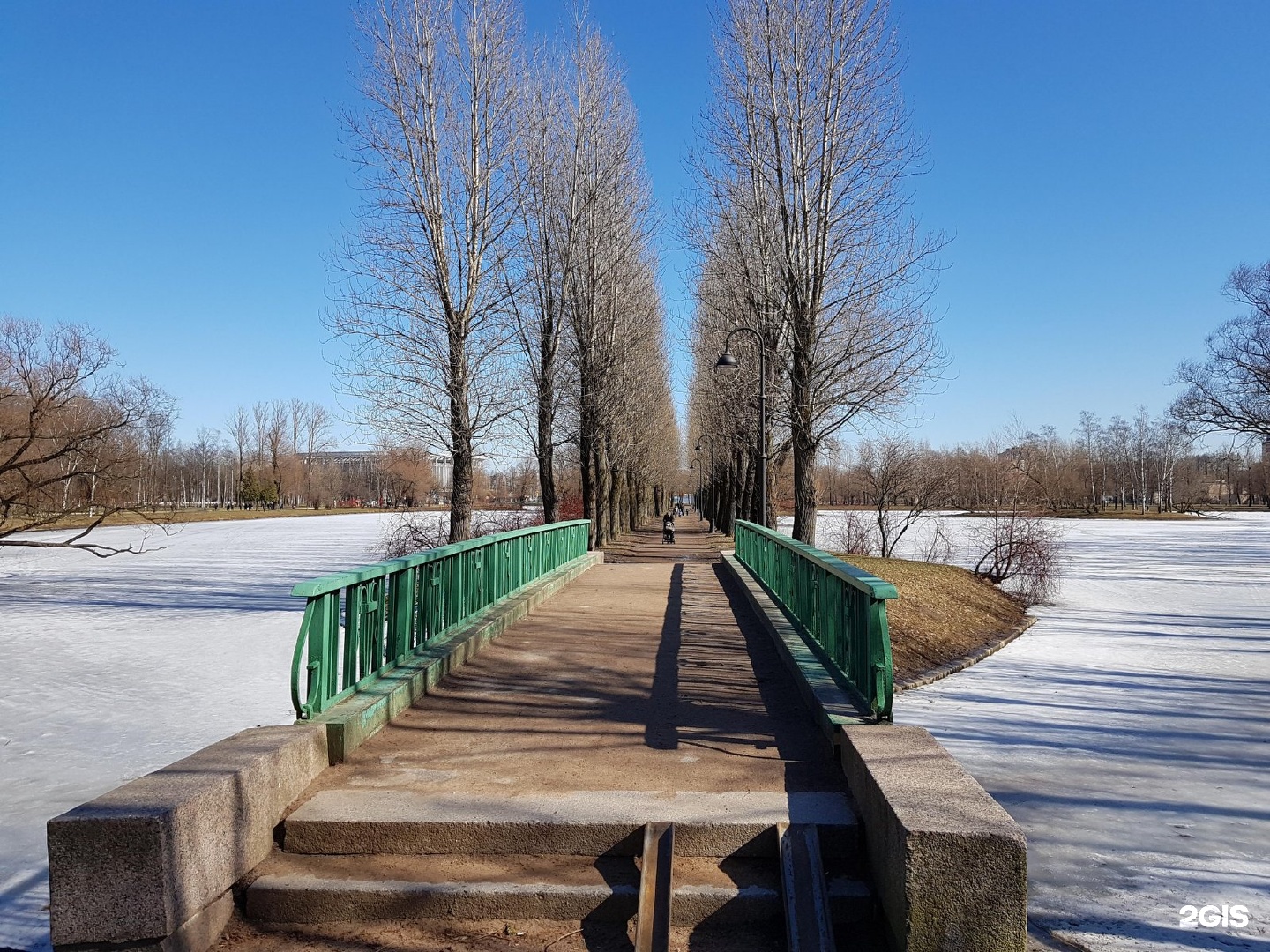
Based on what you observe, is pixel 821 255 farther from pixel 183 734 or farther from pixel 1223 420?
pixel 1223 420

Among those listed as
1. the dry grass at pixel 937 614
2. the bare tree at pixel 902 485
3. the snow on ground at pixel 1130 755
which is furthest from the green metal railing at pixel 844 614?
the bare tree at pixel 902 485

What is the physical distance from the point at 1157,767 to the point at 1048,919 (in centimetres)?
580

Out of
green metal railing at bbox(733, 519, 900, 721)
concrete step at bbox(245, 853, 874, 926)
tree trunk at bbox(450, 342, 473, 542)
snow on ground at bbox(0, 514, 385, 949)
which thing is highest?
tree trunk at bbox(450, 342, 473, 542)

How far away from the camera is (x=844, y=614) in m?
6.45

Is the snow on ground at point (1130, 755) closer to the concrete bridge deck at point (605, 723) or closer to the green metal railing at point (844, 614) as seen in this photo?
the green metal railing at point (844, 614)

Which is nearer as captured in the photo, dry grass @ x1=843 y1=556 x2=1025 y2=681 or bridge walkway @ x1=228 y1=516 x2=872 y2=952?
bridge walkway @ x1=228 y1=516 x2=872 y2=952

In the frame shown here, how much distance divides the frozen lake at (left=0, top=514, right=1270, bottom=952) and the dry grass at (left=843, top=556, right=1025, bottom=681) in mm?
813

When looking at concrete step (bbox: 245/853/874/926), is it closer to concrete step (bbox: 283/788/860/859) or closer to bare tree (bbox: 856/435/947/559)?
concrete step (bbox: 283/788/860/859)

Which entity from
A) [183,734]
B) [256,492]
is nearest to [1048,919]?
[183,734]

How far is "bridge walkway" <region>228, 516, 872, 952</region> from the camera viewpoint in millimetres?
3777

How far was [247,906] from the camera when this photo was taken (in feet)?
12.5

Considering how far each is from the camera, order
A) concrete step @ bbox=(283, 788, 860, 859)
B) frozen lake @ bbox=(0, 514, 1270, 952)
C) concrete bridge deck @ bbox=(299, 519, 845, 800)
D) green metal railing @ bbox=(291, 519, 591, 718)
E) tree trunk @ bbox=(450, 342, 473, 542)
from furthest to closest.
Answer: tree trunk @ bbox=(450, 342, 473, 542) < frozen lake @ bbox=(0, 514, 1270, 952) < green metal railing @ bbox=(291, 519, 591, 718) < concrete bridge deck @ bbox=(299, 519, 845, 800) < concrete step @ bbox=(283, 788, 860, 859)

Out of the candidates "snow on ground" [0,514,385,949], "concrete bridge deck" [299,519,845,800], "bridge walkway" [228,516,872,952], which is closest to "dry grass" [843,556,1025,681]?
"concrete bridge deck" [299,519,845,800]

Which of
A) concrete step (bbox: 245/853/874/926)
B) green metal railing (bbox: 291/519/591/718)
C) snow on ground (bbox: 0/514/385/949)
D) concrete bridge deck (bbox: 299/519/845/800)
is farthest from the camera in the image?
snow on ground (bbox: 0/514/385/949)
